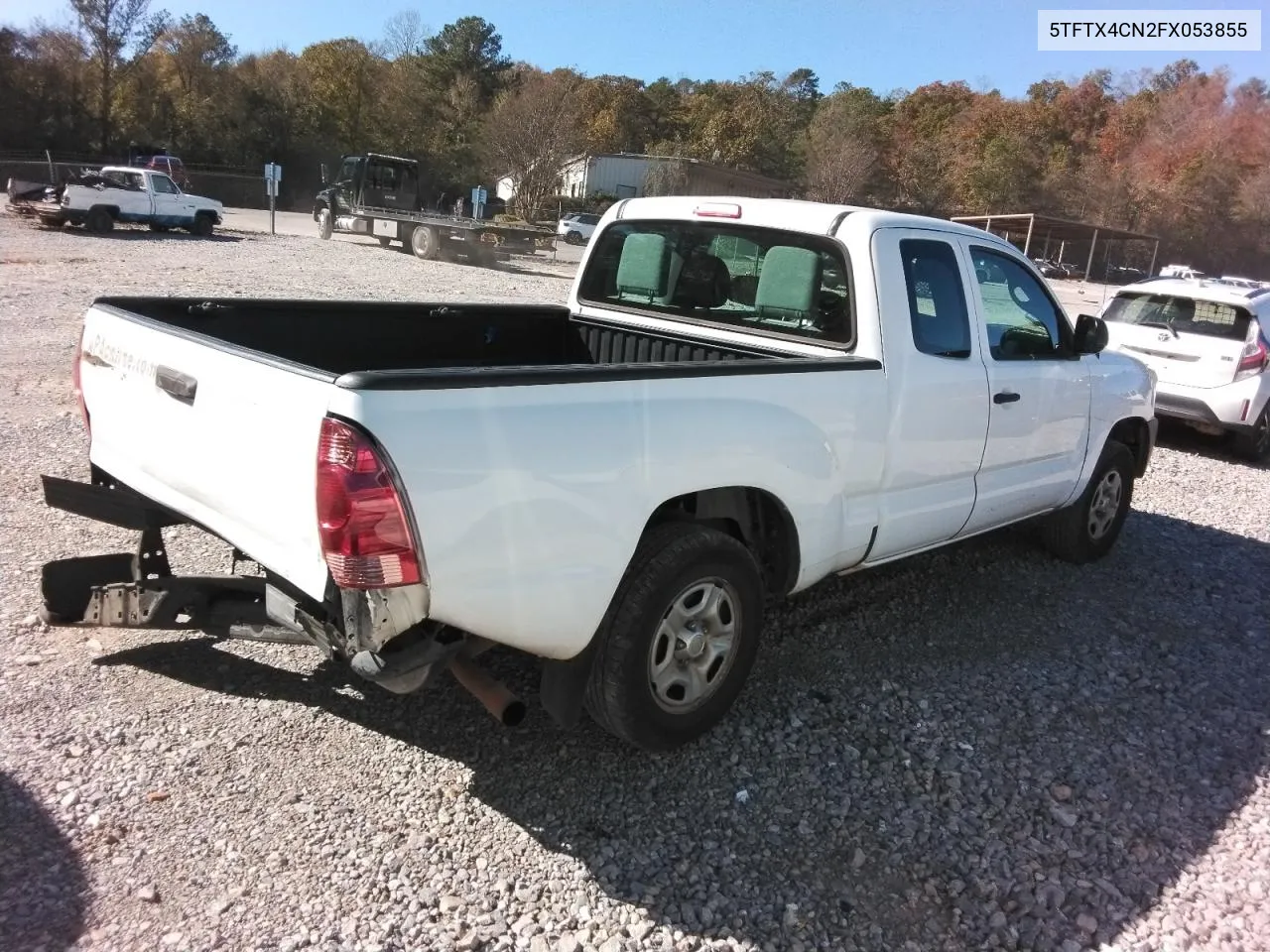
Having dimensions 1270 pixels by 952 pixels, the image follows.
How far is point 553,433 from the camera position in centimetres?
256

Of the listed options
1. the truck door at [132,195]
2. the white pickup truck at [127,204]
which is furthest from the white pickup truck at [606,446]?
the truck door at [132,195]

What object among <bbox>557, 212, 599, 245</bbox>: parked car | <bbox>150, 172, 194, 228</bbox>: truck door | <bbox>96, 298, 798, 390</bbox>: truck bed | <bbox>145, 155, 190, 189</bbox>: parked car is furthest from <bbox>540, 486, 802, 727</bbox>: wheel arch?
<bbox>145, 155, 190, 189</bbox>: parked car

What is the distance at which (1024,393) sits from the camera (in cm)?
452

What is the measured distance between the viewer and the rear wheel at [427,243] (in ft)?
87.2

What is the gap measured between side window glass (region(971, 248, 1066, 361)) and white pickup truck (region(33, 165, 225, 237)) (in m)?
24.9

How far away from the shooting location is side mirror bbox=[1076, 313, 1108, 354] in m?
4.88

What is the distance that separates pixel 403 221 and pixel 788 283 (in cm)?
2546

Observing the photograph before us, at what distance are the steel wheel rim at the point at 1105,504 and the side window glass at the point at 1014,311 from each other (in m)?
1.18

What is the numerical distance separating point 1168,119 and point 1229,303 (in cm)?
10201

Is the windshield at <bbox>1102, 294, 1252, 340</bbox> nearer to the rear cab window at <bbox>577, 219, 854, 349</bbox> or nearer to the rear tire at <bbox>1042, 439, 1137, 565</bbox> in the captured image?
the rear tire at <bbox>1042, 439, 1137, 565</bbox>

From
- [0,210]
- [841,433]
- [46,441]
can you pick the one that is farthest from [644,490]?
[0,210]

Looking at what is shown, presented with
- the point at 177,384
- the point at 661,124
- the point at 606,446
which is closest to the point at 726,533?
the point at 606,446

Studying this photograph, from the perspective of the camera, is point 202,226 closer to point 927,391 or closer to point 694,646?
point 927,391

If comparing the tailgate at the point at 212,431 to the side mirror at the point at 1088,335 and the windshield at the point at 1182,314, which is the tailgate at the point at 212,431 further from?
the windshield at the point at 1182,314
